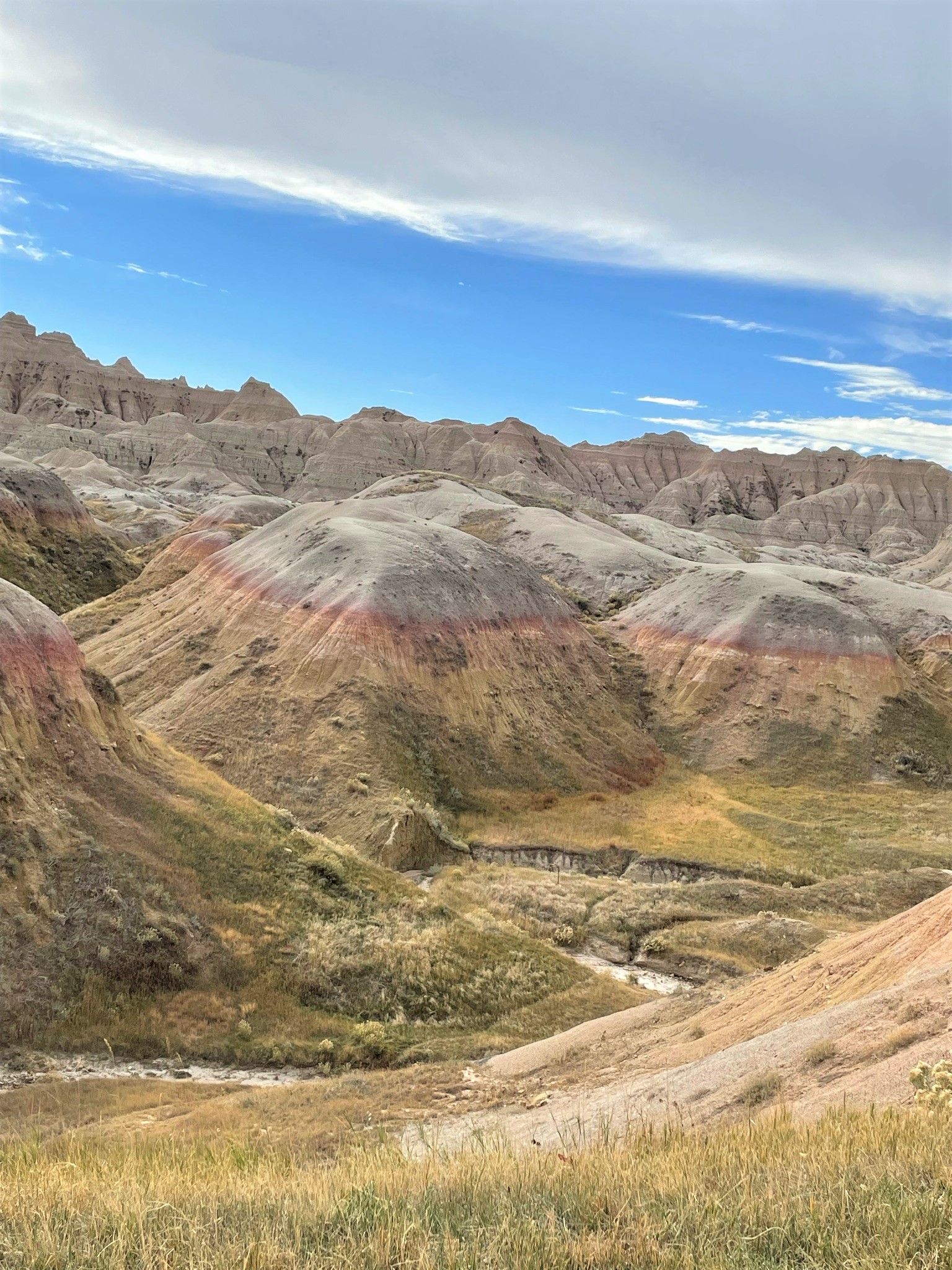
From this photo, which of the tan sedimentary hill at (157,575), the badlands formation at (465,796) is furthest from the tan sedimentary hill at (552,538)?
the tan sedimentary hill at (157,575)

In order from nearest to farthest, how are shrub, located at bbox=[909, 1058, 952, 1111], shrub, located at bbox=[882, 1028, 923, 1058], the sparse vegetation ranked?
shrub, located at bbox=[909, 1058, 952, 1111] < shrub, located at bbox=[882, 1028, 923, 1058] < the sparse vegetation

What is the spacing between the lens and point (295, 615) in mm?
36500

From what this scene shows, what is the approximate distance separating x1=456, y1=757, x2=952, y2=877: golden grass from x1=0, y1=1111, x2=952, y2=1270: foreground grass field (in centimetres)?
2490

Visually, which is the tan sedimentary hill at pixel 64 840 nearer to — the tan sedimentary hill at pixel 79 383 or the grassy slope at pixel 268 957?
the grassy slope at pixel 268 957

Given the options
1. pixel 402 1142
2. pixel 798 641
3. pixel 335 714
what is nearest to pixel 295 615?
pixel 335 714

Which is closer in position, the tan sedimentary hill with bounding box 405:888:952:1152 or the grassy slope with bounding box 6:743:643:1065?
the tan sedimentary hill with bounding box 405:888:952:1152

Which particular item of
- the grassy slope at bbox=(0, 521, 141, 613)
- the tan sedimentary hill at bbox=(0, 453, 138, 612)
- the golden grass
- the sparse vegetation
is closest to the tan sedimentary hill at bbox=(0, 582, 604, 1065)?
the sparse vegetation

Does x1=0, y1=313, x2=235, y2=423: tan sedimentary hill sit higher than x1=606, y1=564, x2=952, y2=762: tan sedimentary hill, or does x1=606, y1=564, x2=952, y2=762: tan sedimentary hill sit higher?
x1=0, y1=313, x2=235, y2=423: tan sedimentary hill

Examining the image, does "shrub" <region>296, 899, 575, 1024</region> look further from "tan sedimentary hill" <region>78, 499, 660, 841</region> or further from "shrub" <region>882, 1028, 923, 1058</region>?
"shrub" <region>882, 1028, 923, 1058</region>

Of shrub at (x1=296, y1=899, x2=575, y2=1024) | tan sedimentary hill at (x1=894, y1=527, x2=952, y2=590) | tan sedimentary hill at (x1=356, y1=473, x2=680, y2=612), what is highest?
tan sedimentary hill at (x1=894, y1=527, x2=952, y2=590)

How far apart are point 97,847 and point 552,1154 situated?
13720mm

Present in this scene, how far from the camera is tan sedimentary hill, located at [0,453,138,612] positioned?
5497cm

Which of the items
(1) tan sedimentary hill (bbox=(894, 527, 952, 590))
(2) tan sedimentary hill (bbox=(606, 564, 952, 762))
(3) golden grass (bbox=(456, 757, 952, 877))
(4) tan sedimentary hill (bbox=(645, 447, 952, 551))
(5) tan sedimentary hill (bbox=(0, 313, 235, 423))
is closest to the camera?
(3) golden grass (bbox=(456, 757, 952, 877))

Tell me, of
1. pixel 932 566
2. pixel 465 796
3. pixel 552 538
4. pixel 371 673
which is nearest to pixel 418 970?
pixel 465 796
